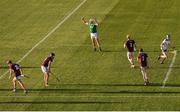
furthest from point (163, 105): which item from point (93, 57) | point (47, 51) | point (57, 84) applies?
point (47, 51)

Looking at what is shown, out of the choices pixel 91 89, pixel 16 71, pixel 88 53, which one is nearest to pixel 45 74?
pixel 16 71

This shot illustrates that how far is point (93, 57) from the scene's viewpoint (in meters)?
37.8

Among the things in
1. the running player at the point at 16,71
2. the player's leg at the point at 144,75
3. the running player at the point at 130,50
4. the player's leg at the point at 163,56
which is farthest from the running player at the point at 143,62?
the running player at the point at 16,71

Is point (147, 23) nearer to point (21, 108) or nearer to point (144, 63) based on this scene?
point (144, 63)

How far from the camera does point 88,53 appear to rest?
38750 millimetres

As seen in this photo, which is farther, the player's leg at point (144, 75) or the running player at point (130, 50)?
the running player at point (130, 50)

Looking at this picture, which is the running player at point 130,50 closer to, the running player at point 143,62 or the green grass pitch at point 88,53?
the green grass pitch at point 88,53

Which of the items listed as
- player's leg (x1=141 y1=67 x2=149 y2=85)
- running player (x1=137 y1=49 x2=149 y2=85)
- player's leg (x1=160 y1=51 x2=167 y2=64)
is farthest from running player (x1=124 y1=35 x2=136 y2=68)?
running player (x1=137 y1=49 x2=149 y2=85)

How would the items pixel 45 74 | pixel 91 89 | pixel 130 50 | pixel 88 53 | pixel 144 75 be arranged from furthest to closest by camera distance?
pixel 88 53 → pixel 130 50 → pixel 45 74 → pixel 144 75 → pixel 91 89

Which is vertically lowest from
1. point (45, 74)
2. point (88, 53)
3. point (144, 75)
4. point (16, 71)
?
point (88, 53)

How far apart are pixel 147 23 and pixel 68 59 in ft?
35.3

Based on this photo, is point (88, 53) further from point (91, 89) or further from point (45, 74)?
point (91, 89)

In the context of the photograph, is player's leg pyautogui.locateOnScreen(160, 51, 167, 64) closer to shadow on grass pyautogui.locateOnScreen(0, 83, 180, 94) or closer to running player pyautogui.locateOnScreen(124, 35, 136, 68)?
running player pyautogui.locateOnScreen(124, 35, 136, 68)

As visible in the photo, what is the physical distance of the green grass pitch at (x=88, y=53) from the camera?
98.5 ft
